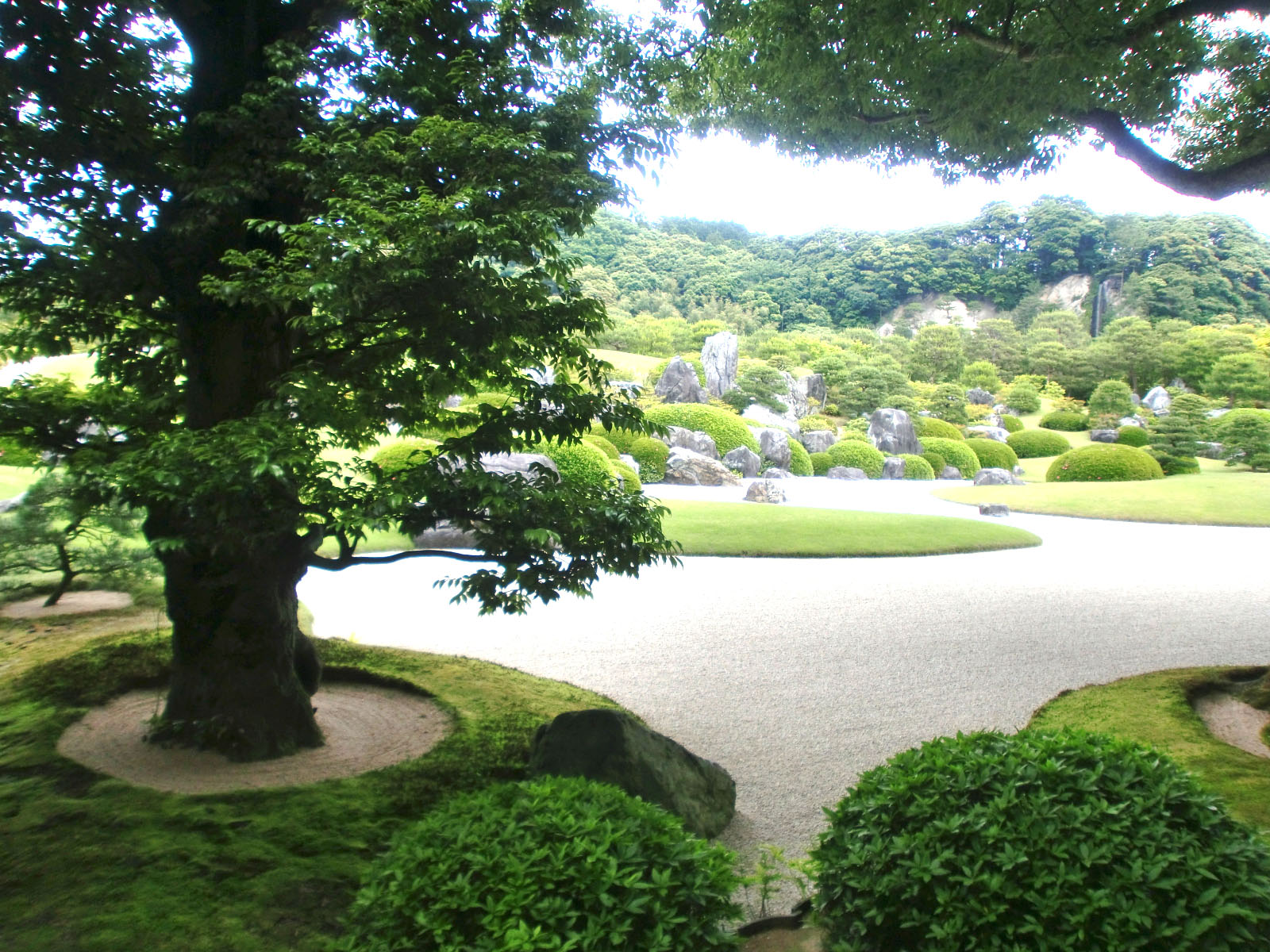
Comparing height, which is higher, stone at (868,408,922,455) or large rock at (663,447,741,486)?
stone at (868,408,922,455)

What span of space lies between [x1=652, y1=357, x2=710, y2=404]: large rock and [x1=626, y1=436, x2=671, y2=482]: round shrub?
298 inches

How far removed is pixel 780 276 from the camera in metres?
53.1

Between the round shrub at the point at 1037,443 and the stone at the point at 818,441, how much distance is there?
271 inches

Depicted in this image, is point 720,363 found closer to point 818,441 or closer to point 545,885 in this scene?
point 818,441

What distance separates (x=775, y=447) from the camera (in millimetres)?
22281

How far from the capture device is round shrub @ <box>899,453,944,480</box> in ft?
75.4

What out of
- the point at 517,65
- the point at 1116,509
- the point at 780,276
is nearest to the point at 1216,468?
the point at 1116,509

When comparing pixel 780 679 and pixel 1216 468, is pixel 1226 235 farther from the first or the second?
pixel 780 679

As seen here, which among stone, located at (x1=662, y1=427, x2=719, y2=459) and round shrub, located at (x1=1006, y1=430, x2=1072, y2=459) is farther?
round shrub, located at (x1=1006, y1=430, x2=1072, y2=459)

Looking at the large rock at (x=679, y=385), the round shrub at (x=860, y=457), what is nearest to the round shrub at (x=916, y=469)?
the round shrub at (x=860, y=457)

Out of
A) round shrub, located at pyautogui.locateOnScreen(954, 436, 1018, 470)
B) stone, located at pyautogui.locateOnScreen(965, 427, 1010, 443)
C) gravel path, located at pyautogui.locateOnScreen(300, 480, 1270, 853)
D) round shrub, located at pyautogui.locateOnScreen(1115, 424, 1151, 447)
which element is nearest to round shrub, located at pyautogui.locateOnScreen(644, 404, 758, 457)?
round shrub, located at pyautogui.locateOnScreen(954, 436, 1018, 470)

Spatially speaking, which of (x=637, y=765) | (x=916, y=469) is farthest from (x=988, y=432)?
(x=637, y=765)

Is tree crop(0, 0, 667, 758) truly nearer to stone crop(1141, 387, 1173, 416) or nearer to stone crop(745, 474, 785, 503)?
stone crop(745, 474, 785, 503)

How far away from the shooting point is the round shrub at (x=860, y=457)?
74.7 ft
